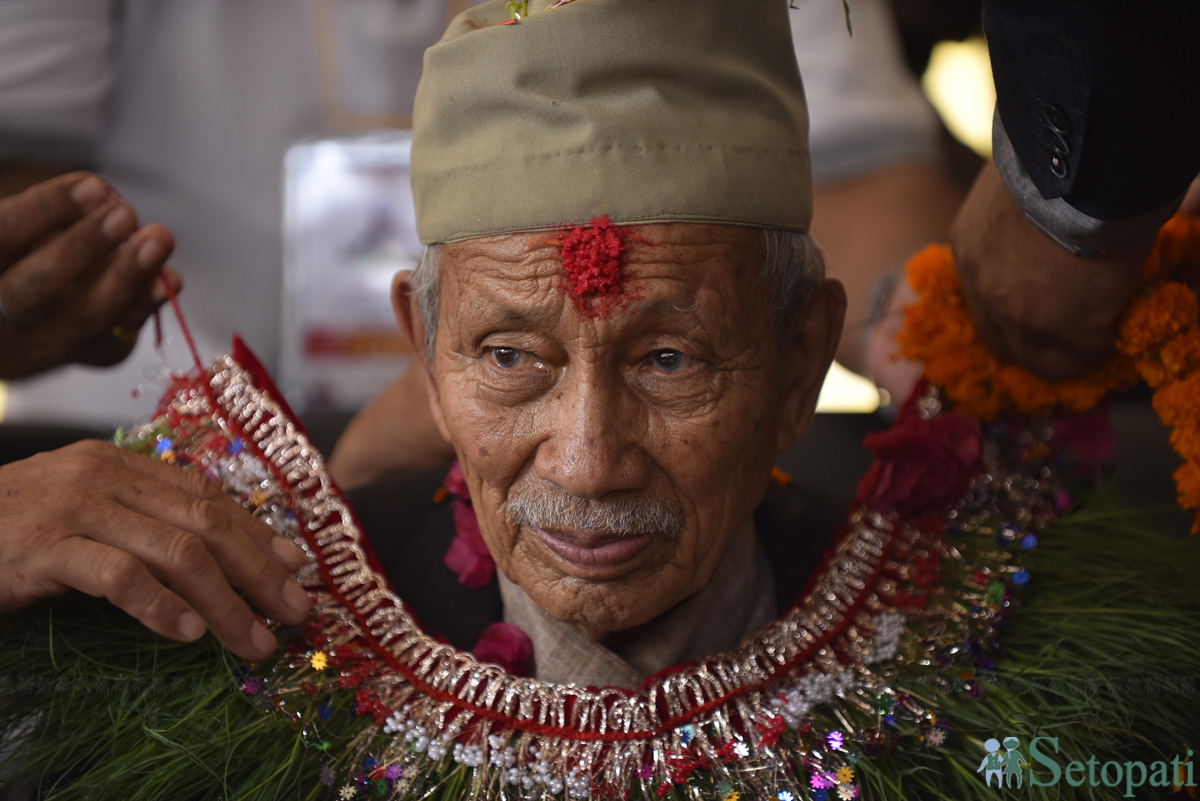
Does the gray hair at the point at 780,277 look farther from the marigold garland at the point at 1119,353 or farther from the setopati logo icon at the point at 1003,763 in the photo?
the setopati logo icon at the point at 1003,763

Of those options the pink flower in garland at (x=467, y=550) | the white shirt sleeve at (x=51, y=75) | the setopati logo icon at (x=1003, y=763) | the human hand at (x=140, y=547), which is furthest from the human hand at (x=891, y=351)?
the white shirt sleeve at (x=51, y=75)

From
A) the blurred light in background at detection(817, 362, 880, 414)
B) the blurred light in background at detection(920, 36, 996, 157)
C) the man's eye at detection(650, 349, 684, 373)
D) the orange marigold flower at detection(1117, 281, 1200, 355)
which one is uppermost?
the man's eye at detection(650, 349, 684, 373)

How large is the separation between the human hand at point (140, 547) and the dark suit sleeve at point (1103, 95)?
1.07m

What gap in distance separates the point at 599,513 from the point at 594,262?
29 centimetres

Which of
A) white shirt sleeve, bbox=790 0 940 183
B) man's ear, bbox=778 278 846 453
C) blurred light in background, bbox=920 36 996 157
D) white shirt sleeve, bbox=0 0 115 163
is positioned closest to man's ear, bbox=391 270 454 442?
man's ear, bbox=778 278 846 453

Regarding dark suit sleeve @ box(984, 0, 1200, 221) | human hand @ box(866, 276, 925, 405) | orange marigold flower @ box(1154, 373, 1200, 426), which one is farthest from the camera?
human hand @ box(866, 276, 925, 405)

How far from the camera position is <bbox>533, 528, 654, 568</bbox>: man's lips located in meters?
1.21

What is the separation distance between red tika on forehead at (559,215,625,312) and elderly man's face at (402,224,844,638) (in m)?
0.02

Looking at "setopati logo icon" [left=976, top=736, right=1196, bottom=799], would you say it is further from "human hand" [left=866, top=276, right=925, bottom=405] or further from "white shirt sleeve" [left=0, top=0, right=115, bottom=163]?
"white shirt sleeve" [left=0, top=0, right=115, bottom=163]

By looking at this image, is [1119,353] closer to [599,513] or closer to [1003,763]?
[1003,763]

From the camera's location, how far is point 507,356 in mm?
1202

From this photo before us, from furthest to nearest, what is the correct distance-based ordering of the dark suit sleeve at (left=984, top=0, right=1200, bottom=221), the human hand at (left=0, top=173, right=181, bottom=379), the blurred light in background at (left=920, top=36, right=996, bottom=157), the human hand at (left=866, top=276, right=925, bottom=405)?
1. the blurred light in background at (left=920, top=36, right=996, bottom=157)
2. the human hand at (left=866, top=276, right=925, bottom=405)
3. the human hand at (left=0, top=173, right=181, bottom=379)
4. the dark suit sleeve at (left=984, top=0, right=1200, bottom=221)

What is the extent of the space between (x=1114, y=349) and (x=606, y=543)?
805 mm

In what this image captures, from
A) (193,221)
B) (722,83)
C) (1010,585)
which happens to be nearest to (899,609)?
(1010,585)
